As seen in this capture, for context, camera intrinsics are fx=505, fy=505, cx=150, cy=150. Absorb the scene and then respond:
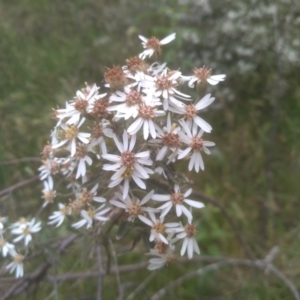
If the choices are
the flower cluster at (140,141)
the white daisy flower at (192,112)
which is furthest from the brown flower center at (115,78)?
the white daisy flower at (192,112)

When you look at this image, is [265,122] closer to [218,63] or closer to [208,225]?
[218,63]

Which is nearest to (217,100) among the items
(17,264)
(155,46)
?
(155,46)

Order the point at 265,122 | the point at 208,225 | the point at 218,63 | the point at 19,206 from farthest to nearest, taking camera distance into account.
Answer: the point at 218,63 → the point at 265,122 → the point at 208,225 → the point at 19,206

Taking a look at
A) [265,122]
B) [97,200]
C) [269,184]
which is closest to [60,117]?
[97,200]

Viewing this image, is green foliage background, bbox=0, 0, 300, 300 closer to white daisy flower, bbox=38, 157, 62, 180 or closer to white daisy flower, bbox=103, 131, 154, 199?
white daisy flower, bbox=38, 157, 62, 180

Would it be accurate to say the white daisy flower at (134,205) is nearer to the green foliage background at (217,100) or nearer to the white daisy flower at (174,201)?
the white daisy flower at (174,201)

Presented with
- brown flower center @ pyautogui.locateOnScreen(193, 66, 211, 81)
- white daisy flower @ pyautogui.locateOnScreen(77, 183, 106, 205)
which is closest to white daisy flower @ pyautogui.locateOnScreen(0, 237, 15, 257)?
white daisy flower @ pyautogui.locateOnScreen(77, 183, 106, 205)
